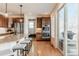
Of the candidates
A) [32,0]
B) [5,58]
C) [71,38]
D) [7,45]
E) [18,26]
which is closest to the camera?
[5,58]

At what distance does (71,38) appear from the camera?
15.4 ft

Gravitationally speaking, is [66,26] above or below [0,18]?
below

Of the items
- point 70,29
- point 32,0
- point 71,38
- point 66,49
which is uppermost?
point 32,0

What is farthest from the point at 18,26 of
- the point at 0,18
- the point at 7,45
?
the point at 7,45

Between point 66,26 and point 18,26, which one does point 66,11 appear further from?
point 18,26

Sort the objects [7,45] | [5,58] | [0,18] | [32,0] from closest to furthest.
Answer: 1. [5,58]
2. [32,0]
3. [7,45]
4. [0,18]

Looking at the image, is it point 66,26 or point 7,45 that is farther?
point 66,26

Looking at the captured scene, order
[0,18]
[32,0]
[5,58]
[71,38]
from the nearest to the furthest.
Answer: [5,58] < [32,0] < [71,38] < [0,18]

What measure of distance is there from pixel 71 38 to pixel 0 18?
5.41m

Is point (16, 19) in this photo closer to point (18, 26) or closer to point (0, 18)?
point (18, 26)

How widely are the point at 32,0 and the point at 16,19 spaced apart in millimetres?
10185

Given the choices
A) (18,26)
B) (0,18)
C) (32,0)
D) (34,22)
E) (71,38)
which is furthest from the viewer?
(34,22)

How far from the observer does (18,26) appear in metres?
12.2

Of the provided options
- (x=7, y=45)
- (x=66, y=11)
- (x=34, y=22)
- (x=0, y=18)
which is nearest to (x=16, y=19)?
(x=34, y=22)
